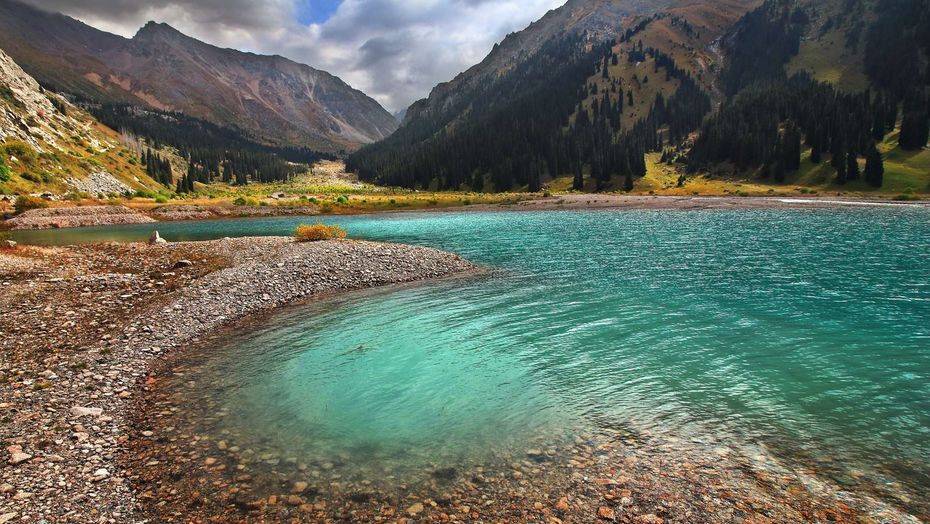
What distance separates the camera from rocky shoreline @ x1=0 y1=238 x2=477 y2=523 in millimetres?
9133

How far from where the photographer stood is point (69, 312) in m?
20.3

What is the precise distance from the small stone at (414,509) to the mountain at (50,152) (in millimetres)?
123630

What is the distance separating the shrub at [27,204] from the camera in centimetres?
8444

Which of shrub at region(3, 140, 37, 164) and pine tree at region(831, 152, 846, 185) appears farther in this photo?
pine tree at region(831, 152, 846, 185)

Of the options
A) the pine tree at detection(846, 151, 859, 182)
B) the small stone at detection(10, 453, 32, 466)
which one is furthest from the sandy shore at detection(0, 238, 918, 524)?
the pine tree at detection(846, 151, 859, 182)

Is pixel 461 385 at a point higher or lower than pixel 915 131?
Answer: lower

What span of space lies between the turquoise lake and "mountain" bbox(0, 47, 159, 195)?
374ft

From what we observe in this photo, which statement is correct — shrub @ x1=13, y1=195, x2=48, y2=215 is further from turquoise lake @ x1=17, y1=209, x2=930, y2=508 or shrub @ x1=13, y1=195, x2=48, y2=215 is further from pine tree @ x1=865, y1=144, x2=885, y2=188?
pine tree @ x1=865, y1=144, x2=885, y2=188

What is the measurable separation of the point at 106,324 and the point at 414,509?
1737 centimetres

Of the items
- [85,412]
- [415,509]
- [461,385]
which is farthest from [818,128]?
[85,412]

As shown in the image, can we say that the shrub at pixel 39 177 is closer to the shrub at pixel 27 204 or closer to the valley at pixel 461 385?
the shrub at pixel 27 204

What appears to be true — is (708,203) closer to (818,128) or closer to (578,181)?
(578,181)

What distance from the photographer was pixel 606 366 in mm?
15758

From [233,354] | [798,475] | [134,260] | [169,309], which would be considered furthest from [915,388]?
[134,260]
